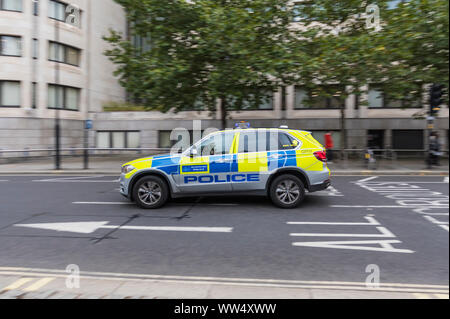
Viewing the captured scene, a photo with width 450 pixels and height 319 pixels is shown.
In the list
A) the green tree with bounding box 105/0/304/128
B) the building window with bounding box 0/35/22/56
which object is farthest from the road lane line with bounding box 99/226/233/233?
the building window with bounding box 0/35/22/56

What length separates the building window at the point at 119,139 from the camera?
29500 mm

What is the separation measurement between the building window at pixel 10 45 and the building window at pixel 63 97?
3.08 metres

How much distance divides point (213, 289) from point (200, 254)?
1.29 metres

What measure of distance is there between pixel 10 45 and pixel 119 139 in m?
10.2

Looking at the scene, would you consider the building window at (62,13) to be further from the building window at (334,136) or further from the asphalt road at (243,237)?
the asphalt road at (243,237)

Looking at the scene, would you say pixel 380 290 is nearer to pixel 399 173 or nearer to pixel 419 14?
pixel 399 173

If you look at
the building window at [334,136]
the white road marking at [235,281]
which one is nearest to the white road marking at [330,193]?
the white road marking at [235,281]

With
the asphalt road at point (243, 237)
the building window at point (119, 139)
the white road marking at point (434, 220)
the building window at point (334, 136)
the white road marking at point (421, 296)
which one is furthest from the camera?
the building window at point (119, 139)

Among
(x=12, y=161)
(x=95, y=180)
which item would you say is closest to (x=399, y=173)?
(x=95, y=180)

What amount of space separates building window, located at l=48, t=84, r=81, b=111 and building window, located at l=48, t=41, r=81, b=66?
6.67ft

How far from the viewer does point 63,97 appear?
27750 mm

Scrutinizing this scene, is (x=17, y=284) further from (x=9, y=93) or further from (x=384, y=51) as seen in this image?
(x=9, y=93)

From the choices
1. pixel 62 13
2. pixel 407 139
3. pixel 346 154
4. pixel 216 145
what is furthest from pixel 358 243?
pixel 62 13

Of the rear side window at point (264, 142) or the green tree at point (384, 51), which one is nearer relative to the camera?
the rear side window at point (264, 142)
